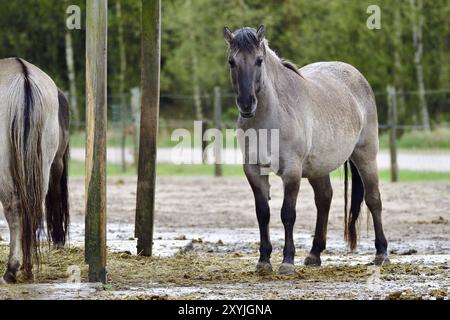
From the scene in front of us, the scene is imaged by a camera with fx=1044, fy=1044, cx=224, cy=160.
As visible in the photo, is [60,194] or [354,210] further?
[60,194]

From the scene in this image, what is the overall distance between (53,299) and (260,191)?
2.73 m

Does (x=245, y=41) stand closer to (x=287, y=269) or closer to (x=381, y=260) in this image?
(x=287, y=269)

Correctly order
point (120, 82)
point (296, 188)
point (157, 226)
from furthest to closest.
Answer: point (120, 82), point (157, 226), point (296, 188)

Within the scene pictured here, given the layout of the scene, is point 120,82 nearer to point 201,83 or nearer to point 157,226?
point 201,83

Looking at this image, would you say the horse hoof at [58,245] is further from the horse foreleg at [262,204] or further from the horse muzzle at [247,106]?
the horse muzzle at [247,106]

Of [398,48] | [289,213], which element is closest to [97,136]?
[289,213]

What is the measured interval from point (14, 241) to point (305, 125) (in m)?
2.95

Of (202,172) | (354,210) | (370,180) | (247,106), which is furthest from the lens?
(202,172)

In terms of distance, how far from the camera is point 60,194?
11.1 metres

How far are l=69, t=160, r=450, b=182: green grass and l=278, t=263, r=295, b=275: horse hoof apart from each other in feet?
43.7

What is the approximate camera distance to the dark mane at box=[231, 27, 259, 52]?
908 centimetres

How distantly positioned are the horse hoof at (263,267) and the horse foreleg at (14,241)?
221cm

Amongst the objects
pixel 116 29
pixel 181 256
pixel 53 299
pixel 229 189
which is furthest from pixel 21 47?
pixel 53 299
